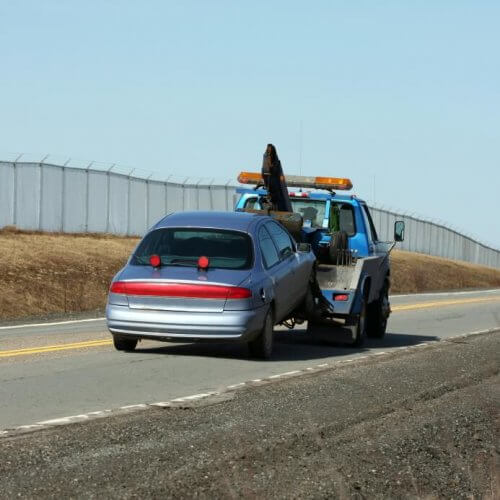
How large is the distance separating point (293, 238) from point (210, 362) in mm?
3756

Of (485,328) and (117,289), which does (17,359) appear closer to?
(117,289)

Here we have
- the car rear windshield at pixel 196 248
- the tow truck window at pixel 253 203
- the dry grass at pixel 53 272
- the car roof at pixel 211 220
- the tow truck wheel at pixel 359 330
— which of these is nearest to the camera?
the car rear windshield at pixel 196 248

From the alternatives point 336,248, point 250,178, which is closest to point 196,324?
point 336,248

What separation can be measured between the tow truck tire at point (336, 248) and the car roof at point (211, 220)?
253 centimetres

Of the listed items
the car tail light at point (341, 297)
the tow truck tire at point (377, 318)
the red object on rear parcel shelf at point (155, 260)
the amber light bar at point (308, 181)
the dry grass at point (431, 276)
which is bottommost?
the dry grass at point (431, 276)

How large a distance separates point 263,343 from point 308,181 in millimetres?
6057

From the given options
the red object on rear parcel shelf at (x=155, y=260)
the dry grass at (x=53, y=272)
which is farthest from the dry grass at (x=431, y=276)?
the red object on rear parcel shelf at (x=155, y=260)

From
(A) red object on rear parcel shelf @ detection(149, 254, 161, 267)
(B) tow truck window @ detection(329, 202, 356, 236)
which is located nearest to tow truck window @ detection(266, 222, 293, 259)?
(A) red object on rear parcel shelf @ detection(149, 254, 161, 267)

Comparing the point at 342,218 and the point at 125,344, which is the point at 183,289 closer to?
the point at 125,344

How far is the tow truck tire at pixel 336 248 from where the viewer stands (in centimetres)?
1786

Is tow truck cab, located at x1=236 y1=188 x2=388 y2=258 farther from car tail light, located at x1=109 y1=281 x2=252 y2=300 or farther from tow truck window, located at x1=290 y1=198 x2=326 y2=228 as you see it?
car tail light, located at x1=109 y1=281 x2=252 y2=300

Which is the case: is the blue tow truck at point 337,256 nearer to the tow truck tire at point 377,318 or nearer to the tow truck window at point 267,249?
the tow truck tire at point 377,318

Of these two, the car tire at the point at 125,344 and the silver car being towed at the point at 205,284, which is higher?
the silver car being towed at the point at 205,284

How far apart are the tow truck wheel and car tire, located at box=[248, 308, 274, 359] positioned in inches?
108
